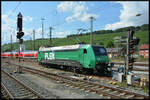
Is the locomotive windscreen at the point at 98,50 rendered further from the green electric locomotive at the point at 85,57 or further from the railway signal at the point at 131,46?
the railway signal at the point at 131,46

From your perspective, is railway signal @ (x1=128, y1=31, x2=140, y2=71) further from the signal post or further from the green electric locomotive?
the green electric locomotive

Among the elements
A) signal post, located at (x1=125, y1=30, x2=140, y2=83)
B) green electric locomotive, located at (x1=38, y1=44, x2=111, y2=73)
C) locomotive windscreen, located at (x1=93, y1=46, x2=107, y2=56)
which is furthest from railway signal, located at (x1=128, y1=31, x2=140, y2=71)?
locomotive windscreen, located at (x1=93, y1=46, x2=107, y2=56)

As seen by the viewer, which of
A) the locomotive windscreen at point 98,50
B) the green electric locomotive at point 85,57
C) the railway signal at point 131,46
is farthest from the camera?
the locomotive windscreen at point 98,50

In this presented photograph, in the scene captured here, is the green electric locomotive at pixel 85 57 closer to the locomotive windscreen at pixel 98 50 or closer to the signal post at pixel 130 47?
the locomotive windscreen at pixel 98 50

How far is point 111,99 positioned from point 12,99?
4.62 meters

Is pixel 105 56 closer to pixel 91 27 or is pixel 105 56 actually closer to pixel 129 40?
pixel 129 40

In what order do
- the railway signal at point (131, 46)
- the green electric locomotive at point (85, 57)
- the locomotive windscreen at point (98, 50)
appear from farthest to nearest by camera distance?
the locomotive windscreen at point (98, 50) < the green electric locomotive at point (85, 57) < the railway signal at point (131, 46)

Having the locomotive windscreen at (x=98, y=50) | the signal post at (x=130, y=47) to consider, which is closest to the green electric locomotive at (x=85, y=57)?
the locomotive windscreen at (x=98, y=50)

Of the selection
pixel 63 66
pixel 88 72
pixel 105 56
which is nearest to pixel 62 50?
pixel 63 66

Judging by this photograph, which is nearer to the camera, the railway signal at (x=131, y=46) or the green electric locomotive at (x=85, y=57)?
the railway signal at (x=131, y=46)

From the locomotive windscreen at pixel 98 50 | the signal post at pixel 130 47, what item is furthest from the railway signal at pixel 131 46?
the locomotive windscreen at pixel 98 50

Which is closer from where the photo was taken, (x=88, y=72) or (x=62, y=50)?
(x=88, y=72)

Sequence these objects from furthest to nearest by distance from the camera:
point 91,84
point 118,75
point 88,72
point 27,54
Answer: point 27,54, point 88,72, point 118,75, point 91,84

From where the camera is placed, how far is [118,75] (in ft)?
39.6
